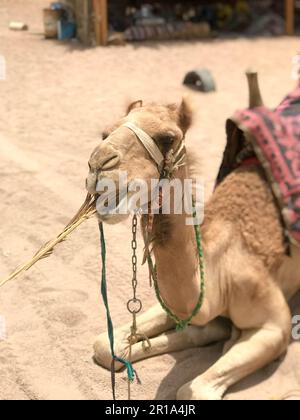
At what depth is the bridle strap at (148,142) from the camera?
287cm

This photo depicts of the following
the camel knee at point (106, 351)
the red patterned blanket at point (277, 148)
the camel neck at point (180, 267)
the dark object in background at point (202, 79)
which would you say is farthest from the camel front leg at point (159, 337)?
the dark object in background at point (202, 79)

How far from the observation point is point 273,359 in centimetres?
364

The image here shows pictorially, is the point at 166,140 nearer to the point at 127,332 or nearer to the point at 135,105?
the point at 135,105

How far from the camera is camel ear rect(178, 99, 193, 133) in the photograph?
3.08 meters

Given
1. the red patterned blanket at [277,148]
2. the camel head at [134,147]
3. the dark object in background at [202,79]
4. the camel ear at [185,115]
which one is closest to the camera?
the camel head at [134,147]

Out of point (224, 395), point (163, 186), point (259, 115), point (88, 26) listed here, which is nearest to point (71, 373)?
point (224, 395)

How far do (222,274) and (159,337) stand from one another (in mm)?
647

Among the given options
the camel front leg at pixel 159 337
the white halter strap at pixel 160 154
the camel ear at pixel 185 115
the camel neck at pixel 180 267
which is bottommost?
the camel front leg at pixel 159 337

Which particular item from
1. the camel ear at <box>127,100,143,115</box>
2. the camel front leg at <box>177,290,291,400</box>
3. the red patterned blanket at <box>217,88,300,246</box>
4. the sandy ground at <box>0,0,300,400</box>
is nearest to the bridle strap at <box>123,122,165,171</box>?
the camel ear at <box>127,100,143,115</box>

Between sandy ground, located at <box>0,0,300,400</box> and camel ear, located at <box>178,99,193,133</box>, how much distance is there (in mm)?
336

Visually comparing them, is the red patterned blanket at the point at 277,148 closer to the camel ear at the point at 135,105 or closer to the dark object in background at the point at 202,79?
the camel ear at the point at 135,105

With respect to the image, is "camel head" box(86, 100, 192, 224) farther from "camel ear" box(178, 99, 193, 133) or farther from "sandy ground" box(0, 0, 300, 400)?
"sandy ground" box(0, 0, 300, 400)

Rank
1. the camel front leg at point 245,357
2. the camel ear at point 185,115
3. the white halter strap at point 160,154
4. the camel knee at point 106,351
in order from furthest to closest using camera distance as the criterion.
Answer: the camel knee at point 106,351 < the camel front leg at point 245,357 < the camel ear at point 185,115 < the white halter strap at point 160,154

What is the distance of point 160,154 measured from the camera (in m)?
2.94
